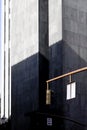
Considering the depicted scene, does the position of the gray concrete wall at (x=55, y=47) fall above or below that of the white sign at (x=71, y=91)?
above

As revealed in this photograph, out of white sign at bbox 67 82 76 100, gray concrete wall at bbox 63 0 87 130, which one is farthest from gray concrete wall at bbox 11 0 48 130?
white sign at bbox 67 82 76 100

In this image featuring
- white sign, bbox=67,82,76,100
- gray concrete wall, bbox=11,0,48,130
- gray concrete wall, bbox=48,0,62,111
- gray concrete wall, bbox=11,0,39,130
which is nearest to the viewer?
white sign, bbox=67,82,76,100

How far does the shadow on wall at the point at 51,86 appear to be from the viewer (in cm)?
6406

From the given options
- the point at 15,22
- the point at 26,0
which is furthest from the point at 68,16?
the point at 15,22

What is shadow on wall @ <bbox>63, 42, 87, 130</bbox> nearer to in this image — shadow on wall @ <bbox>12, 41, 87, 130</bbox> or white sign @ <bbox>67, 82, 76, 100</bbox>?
shadow on wall @ <bbox>12, 41, 87, 130</bbox>

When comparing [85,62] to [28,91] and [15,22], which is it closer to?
[28,91]

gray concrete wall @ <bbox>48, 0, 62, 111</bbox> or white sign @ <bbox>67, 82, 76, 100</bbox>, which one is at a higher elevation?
gray concrete wall @ <bbox>48, 0, 62, 111</bbox>

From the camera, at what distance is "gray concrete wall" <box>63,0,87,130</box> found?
63.9m

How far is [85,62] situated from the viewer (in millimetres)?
68688

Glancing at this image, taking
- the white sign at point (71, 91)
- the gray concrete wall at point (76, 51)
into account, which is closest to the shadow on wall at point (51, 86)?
the gray concrete wall at point (76, 51)

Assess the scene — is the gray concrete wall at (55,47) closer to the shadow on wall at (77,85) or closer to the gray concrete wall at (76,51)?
the gray concrete wall at (76,51)

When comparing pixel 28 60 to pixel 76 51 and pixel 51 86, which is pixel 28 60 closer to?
pixel 51 86

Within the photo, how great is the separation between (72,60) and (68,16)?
6.96 metres

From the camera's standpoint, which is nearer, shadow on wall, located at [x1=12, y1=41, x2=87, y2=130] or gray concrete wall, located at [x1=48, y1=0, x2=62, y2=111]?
shadow on wall, located at [x1=12, y1=41, x2=87, y2=130]
